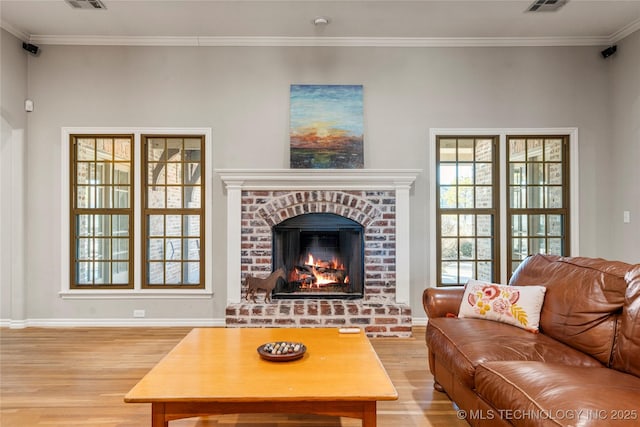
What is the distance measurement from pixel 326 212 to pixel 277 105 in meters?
1.27

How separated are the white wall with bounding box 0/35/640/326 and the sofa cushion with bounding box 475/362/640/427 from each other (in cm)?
246

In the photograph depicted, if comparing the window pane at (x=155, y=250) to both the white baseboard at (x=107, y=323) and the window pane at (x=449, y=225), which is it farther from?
the window pane at (x=449, y=225)

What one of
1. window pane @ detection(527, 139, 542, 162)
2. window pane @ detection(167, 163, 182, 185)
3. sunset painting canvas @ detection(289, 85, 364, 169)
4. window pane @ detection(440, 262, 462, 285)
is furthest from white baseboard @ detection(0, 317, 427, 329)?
window pane @ detection(527, 139, 542, 162)

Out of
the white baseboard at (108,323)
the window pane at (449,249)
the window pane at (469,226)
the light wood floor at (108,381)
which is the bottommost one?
the light wood floor at (108,381)

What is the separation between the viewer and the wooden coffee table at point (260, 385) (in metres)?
1.56

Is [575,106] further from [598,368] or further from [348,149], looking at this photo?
[598,368]

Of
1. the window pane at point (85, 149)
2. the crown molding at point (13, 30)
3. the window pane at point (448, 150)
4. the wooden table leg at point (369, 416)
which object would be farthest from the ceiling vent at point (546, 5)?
the crown molding at point (13, 30)

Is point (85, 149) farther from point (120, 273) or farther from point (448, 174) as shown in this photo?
point (448, 174)

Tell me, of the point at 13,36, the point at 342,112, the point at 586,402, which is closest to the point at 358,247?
the point at 342,112

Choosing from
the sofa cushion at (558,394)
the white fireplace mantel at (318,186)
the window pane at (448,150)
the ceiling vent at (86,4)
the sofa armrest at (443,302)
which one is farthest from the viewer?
the window pane at (448,150)

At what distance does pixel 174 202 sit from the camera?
4.16m

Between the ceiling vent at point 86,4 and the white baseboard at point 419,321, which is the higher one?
the ceiling vent at point 86,4

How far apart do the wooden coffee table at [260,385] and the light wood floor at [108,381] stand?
1.49ft

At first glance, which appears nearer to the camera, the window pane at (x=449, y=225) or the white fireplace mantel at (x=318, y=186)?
the white fireplace mantel at (x=318, y=186)
